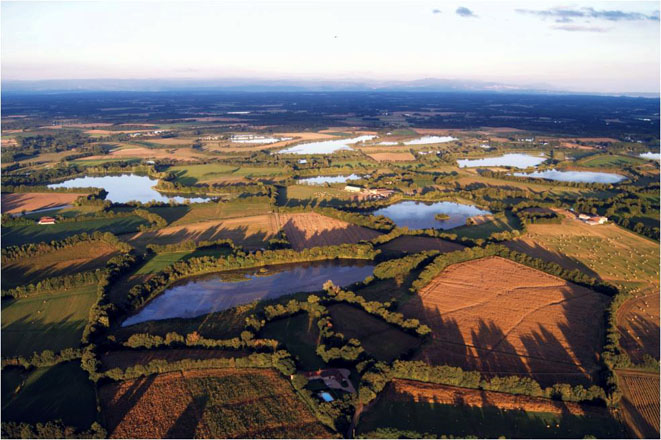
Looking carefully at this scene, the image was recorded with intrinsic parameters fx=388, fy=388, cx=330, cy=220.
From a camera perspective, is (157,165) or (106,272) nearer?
(106,272)

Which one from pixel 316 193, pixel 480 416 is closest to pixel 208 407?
pixel 480 416

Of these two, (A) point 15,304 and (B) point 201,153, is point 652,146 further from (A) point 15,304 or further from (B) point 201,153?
(A) point 15,304

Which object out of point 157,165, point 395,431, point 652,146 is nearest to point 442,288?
point 395,431

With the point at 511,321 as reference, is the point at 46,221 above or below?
above

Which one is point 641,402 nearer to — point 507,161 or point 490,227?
point 490,227

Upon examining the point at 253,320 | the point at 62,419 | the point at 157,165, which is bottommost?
the point at 62,419

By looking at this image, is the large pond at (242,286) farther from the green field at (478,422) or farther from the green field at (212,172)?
the green field at (212,172)

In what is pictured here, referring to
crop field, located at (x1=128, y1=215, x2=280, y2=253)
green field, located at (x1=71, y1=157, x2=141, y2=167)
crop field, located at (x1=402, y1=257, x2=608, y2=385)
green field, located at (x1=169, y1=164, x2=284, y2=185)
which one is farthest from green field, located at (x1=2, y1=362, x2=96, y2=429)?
green field, located at (x1=71, y1=157, x2=141, y2=167)
